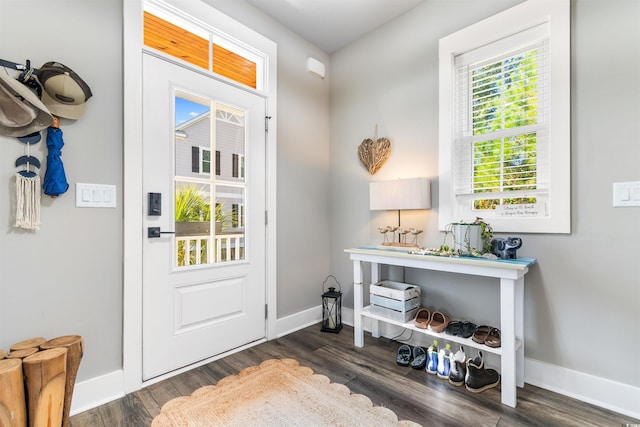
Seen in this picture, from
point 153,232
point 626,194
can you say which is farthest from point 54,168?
point 626,194

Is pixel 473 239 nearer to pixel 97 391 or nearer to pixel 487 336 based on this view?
pixel 487 336

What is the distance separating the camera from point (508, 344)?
65.1 inches

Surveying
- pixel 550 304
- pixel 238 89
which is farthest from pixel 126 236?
pixel 550 304

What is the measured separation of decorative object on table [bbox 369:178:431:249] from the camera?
7.39 ft

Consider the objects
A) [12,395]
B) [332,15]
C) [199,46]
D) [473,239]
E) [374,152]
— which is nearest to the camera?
[12,395]

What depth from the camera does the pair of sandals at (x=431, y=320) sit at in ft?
6.57

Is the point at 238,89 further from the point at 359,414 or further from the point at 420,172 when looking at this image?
the point at 359,414

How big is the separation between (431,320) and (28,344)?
226 centimetres

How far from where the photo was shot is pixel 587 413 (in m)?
1.57

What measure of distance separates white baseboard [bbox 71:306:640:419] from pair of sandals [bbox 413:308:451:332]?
0.52 m

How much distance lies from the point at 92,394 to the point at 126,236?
874mm

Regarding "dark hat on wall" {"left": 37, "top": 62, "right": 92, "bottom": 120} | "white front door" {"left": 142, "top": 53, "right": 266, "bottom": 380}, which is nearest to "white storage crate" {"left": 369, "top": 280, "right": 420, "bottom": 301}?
"white front door" {"left": 142, "top": 53, "right": 266, "bottom": 380}

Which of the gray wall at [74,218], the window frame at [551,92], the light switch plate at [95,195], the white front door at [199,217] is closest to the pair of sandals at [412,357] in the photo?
the window frame at [551,92]

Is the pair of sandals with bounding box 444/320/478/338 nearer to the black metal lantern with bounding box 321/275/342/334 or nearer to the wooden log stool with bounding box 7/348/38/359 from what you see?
the black metal lantern with bounding box 321/275/342/334
